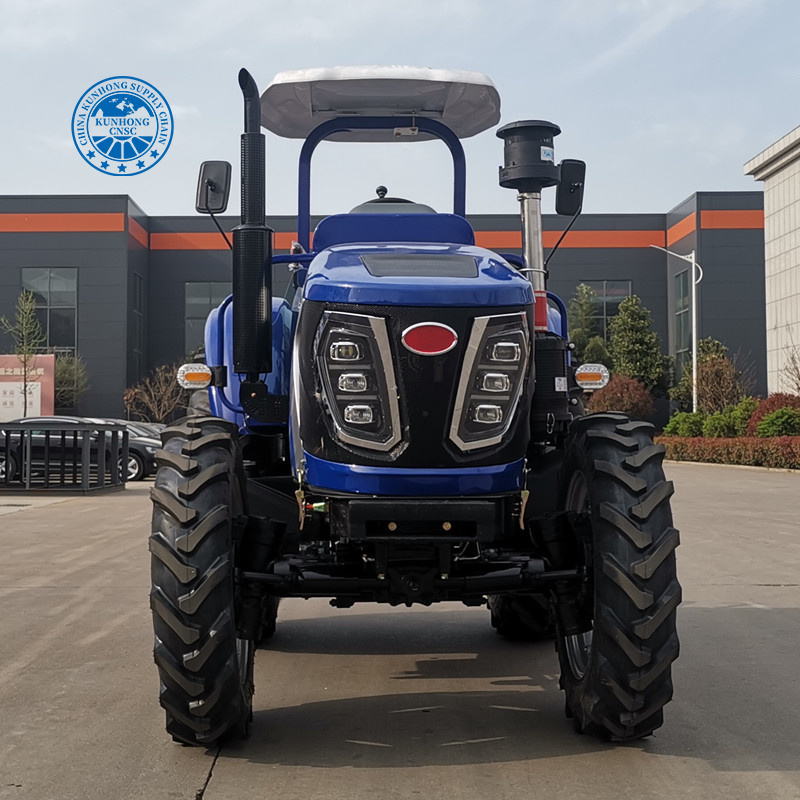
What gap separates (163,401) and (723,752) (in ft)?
180

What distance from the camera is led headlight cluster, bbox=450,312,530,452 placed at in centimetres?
455

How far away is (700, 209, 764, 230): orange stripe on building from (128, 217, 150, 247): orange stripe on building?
2931 centimetres

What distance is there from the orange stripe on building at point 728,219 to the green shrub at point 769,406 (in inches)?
983

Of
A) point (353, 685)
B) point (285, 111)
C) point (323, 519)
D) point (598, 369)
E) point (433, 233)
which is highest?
point (285, 111)

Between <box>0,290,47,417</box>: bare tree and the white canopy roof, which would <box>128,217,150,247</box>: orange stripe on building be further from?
the white canopy roof

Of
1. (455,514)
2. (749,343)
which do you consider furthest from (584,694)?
(749,343)

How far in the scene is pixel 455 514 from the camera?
14.8 feet

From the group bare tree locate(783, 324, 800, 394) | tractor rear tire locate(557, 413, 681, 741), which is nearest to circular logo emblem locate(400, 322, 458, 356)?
tractor rear tire locate(557, 413, 681, 741)

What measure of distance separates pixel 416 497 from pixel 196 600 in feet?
3.00

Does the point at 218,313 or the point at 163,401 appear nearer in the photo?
the point at 218,313

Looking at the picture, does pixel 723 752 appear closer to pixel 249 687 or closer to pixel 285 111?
pixel 249 687

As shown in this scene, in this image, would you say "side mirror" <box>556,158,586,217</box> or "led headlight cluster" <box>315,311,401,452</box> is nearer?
"led headlight cluster" <box>315,311,401,452</box>

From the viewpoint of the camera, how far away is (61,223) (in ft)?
195

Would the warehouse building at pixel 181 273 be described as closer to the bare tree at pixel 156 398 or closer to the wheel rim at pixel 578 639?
the bare tree at pixel 156 398
